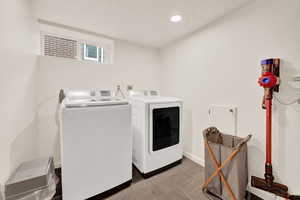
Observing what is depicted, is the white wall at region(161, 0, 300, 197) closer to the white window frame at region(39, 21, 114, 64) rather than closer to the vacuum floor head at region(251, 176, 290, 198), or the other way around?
the vacuum floor head at region(251, 176, 290, 198)

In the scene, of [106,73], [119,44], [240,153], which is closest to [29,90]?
[106,73]

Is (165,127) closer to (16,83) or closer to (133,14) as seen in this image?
(133,14)

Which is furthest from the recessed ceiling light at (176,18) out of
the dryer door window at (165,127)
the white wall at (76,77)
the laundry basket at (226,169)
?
the laundry basket at (226,169)

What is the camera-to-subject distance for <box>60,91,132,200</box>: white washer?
51.3 inches

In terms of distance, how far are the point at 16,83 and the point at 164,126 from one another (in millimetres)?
1867

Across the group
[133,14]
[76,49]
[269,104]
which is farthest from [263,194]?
[76,49]

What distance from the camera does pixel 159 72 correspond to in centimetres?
313

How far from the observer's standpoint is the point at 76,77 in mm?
2152

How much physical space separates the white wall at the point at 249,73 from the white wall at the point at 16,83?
7.74ft

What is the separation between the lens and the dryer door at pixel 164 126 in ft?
6.23

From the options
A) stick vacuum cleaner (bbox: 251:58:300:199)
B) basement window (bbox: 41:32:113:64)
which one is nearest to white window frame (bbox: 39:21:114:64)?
basement window (bbox: 41:32:113:64)

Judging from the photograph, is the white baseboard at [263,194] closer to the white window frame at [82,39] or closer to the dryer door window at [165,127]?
the dryer door window at [165,127]

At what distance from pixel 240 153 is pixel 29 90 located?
264cm

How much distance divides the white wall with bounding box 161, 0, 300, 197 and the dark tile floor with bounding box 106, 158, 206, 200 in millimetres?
408
